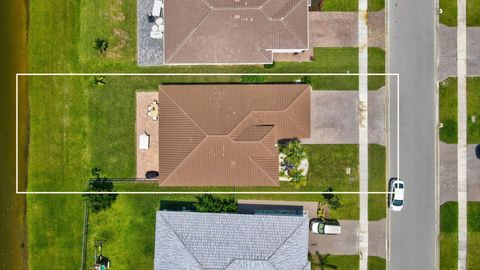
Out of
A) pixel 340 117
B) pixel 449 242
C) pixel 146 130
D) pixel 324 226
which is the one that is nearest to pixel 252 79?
pixel 340 117

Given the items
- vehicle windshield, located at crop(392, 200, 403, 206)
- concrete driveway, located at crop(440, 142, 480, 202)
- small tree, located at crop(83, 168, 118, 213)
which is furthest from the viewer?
concrete driveway, located at crop(440, 142, 480, 202)

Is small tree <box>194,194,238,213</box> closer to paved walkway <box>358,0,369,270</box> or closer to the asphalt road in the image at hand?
paved walkway <box>358,0,369,270</box>

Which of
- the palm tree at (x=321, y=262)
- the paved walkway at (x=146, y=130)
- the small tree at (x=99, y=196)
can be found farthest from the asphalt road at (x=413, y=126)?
the small tree at (x=99, y=196)

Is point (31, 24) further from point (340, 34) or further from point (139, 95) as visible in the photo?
point (340, 34)

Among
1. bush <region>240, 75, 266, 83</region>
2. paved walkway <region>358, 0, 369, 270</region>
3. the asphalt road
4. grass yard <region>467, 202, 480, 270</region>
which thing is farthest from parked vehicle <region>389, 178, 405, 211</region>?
bush <region>240, 75, 266, 83</region>

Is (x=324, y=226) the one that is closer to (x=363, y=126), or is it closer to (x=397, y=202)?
(x=397, y=202)
